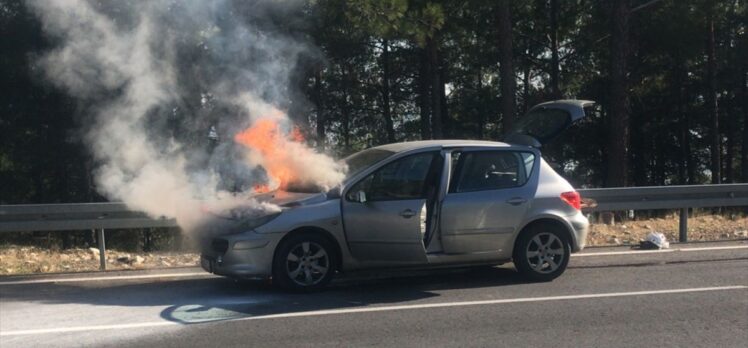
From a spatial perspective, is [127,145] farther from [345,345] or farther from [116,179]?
[345,345]

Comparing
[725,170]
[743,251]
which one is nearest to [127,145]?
[743,251]

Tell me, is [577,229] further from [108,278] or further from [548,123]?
[108,278]

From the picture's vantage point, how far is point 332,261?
7965mm

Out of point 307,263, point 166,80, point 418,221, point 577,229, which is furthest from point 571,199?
point 166,80

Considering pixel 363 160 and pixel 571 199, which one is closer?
pixel 363 160

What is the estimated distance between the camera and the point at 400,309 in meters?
7.25

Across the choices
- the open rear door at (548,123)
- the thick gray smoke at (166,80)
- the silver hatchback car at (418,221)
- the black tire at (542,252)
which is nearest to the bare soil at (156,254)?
the thick gray smoke at (166,80)

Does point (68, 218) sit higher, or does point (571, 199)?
point (571, 199)

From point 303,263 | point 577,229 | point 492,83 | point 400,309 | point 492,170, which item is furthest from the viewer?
point 492,83

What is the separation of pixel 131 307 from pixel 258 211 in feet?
5.00

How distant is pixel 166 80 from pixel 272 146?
3.40 meters

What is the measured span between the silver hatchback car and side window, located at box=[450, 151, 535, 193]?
0.04 ft

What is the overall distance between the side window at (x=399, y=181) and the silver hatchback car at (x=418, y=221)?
0.03 ft

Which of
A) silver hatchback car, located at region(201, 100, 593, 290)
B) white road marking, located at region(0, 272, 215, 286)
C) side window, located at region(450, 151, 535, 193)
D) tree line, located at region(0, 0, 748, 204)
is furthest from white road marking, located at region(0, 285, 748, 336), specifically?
tree line, located at region(0, 0, 748, 204)
